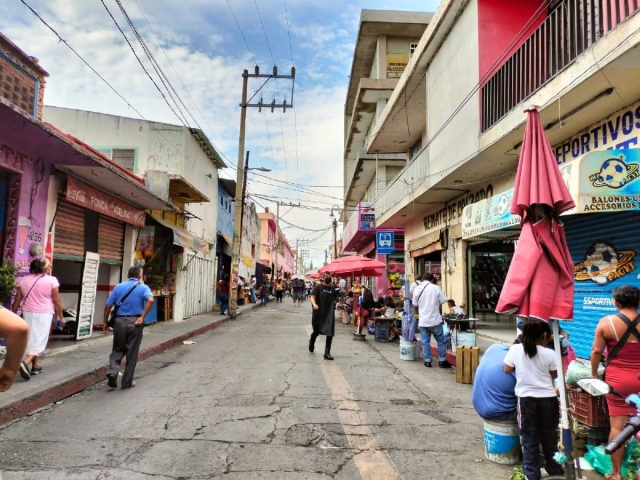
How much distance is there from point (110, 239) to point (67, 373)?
5721 mm

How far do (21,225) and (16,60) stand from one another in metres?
2.89

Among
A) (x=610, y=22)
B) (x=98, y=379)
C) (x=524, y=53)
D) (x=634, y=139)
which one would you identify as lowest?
(x=98, y=379)

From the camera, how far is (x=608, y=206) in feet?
18.8

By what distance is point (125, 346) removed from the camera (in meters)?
6.50

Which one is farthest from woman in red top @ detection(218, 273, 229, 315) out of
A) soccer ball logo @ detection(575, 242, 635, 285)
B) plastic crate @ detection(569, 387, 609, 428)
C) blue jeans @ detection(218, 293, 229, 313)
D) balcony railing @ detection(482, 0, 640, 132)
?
plastic crate @ detection(569, 387, 609, 428)

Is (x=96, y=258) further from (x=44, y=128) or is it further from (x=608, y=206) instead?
(x=608, y=206)

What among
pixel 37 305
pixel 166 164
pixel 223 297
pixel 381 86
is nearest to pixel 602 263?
pixel 37 305

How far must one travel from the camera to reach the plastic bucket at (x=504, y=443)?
3924mm

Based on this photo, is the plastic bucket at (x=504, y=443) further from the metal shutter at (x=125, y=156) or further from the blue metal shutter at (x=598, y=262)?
the metal shutter at (x=125, y=156)

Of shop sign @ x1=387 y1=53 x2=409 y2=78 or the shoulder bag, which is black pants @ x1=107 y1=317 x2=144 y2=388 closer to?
the shoulder bag

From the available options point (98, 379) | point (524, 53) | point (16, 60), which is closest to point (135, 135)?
point (16, 60)

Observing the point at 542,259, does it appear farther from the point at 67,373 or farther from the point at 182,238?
the point at 182,238

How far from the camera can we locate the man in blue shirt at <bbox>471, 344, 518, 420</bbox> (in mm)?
3875

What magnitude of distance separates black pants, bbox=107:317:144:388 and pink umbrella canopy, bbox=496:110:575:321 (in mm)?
5050
